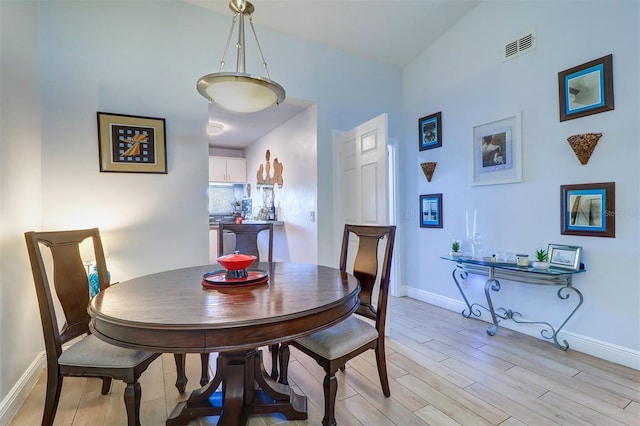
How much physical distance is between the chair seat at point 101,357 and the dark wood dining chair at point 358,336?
78cm

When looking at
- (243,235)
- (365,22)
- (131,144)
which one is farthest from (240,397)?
(365,22)

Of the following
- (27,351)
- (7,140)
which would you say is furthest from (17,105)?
A: (27,351)

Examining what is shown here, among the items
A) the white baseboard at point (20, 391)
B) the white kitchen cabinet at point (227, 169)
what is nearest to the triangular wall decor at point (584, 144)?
the white baseboard at point (20, 391)

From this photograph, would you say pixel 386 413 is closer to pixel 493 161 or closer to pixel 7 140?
pixel 493 161

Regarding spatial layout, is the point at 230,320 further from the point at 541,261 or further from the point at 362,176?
the point at 541,261

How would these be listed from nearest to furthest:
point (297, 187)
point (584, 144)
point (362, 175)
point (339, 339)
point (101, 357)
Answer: point (101, 357) → point (339, 339) → point (584, 144) → point (362, 175) → point (297, 187)

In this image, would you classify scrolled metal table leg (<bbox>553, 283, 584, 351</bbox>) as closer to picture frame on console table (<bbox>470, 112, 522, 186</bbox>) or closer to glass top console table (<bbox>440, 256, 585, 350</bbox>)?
glass top console table (<bbox>440, 256, 585, 350</bbox>)

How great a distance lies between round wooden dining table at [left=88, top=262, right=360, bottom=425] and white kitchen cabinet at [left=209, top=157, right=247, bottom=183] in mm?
4808

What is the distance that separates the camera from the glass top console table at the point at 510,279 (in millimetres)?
2381

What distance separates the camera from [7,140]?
5.80ft

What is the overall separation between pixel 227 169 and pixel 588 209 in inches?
231

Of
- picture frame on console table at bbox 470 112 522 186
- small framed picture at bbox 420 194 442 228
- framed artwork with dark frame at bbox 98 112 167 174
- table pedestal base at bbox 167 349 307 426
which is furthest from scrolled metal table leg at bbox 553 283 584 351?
framed artwork with dark frame at bbox 98 112 167 174

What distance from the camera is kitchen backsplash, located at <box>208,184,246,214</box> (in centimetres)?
674

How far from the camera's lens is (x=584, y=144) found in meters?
2.28
